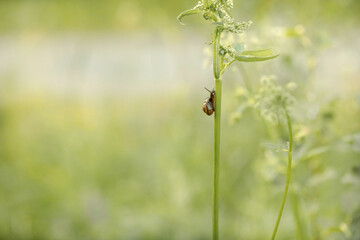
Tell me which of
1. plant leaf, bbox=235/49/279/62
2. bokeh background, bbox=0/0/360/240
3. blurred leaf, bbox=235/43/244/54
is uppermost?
blurred leaf, bbox=235/43/244/54

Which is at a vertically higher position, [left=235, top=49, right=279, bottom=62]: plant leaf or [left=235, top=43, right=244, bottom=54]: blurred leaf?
[left=235, top=43, right=244, bottom=54]: blurred leaf

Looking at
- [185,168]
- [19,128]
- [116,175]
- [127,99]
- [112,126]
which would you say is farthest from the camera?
[127,99]

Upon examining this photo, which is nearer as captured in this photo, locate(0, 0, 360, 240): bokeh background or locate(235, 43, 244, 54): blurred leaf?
locate(235, 43, 244, 54): blurred leaf

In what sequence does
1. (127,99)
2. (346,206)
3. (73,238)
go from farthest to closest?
(127,99) < (73,238) < (346,206)

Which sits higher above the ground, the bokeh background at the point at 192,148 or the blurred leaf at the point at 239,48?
the blurred leaf at the point at 239,48

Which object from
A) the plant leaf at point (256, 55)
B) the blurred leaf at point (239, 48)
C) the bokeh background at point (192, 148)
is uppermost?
the blurred leaf at point (239, 48)

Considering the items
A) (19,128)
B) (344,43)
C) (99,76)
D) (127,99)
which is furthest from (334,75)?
(99,76)

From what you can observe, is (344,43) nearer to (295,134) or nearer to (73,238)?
(295,134)

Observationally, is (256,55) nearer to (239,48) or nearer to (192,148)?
(239,48)

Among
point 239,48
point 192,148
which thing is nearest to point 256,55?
point 239,48
